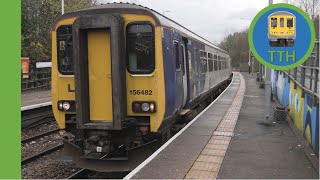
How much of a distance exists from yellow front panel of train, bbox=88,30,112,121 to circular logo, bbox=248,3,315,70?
9.23 ft

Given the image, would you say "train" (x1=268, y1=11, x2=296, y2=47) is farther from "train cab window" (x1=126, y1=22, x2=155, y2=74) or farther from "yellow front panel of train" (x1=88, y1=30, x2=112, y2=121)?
"yellow front panel of train" (x1=88, y1=30, x2=112, y2=121)

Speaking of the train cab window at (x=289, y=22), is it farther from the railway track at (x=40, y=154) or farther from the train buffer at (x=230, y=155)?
the railway track at (x=40, y=154)

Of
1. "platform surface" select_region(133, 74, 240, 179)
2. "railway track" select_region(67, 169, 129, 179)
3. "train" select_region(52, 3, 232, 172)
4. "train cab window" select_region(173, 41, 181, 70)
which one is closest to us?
"platform surface" select_region(133, 74, 240, 179)

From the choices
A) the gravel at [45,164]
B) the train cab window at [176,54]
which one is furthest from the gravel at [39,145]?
the train cab window at [176,54]

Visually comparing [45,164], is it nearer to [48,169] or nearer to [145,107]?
[48,169]

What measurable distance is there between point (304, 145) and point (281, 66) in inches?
65.1

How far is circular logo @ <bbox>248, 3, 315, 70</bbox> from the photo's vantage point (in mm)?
7465

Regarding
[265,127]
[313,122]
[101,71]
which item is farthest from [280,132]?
[101,71]

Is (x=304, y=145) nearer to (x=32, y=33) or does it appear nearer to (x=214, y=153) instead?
(x=214, y=153)

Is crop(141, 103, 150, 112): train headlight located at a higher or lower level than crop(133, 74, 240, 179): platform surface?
higher

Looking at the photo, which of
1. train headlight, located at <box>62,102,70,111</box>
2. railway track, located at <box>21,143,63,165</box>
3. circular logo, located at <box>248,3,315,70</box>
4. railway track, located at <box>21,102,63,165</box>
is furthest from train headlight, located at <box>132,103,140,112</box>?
railway track, located at <box>21,102,63,165</box>

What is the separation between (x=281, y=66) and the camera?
772 cm

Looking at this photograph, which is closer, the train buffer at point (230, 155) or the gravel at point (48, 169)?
the train buffer at point (230, 155)

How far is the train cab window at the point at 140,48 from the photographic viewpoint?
7.54m
